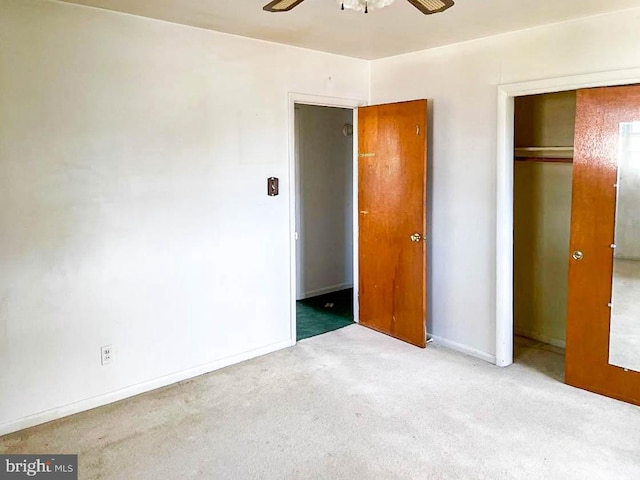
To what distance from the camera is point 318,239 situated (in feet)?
19.2

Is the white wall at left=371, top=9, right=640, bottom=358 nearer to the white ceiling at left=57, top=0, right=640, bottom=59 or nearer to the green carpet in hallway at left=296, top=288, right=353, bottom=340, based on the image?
the white ceiling at left=57, top=0, right=640, bottom=59

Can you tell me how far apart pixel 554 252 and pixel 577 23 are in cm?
180

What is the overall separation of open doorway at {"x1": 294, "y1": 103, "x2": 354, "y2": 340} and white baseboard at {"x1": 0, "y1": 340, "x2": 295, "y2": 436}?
57.9 inches

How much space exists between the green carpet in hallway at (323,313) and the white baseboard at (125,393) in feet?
1.81

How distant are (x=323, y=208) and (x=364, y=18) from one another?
9.63ft

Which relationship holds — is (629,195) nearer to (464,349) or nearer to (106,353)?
(464,349)

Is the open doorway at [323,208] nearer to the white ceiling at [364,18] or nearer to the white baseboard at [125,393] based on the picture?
the white baseboard at [125,393]

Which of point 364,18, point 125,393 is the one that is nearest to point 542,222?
point 364,18

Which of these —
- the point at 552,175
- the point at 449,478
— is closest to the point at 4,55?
the point at 449,478

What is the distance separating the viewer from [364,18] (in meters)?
3.14

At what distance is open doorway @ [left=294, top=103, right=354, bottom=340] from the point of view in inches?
220

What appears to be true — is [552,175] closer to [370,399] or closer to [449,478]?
[370,399]

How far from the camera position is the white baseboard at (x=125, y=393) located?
2.88 metres

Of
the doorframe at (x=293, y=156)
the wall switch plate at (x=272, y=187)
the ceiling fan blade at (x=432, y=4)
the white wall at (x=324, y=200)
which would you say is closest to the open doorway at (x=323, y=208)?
the white wall at (x=324, y=200)
